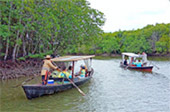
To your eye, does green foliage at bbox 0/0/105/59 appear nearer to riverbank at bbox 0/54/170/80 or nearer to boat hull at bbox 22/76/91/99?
riverbank at bbox 0/54/170/80

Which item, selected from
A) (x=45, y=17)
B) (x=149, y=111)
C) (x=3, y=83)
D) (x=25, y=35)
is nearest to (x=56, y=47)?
(x=25, y=35)

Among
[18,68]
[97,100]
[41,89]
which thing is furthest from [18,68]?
[97,100]

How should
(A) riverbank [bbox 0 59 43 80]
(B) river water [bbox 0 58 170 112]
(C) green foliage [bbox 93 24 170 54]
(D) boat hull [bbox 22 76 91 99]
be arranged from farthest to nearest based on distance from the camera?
(C) green foliage [bbox 93 24 170 54]
(A) riverbank [bbox 0 59 43 80]
(D) boat hull [bbox 22 76 91 99]
(B) river water [bbox 0 58 170 112]

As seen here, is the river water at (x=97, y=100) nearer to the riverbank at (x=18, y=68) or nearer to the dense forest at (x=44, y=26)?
the riverbank at (x=18, y=68)

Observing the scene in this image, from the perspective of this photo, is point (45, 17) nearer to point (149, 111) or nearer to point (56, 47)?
point (56, 47)

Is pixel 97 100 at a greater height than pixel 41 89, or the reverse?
pixel 41 89

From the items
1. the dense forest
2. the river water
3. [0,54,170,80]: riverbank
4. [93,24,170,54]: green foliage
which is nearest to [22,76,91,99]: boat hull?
the river water

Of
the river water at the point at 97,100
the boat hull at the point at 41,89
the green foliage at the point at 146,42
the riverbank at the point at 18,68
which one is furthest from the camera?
the green foliage at the point at 146,42

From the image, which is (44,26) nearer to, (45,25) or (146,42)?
(45,25)

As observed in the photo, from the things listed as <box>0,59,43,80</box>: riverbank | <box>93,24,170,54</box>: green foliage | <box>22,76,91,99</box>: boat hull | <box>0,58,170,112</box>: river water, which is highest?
<box>93,24,170,54</box>: green foliage

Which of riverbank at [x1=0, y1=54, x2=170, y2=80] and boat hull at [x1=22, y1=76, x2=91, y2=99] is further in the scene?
riverbank at [x1=0, y1=54, x2=170, y2=80]

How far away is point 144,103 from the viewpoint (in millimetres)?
10945

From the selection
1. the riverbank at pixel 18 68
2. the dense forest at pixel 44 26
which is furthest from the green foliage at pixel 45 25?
the riverbank at pixel 18 68

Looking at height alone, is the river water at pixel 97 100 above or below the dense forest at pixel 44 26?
below
